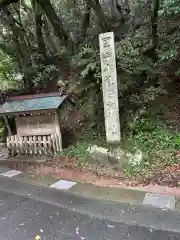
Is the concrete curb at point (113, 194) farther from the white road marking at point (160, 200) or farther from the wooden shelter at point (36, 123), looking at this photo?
the wooden shelter at point (36, 123)

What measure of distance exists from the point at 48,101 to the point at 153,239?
4589 millimetres

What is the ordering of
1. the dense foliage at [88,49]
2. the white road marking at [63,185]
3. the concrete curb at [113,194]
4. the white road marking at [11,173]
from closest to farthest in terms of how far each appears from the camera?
the concrete curb at [113,194]
the white road marking at [63,185]
the white road marking at [11,173]
the dense foliage at [88,49]

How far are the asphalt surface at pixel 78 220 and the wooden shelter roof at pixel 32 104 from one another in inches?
102

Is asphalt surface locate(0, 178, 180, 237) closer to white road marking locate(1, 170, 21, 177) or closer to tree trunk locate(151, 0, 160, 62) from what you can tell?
white road marking locate(1, 170, 21, 177)

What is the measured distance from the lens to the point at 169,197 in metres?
4.31

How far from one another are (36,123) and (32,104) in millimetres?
556

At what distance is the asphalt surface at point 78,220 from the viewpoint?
3449 millimetres

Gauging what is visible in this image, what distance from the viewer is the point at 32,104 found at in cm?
702

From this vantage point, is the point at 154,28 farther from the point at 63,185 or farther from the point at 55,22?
the point at 63,185

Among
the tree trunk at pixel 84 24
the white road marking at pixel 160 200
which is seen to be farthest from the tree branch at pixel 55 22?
the white road marking at pixel 160 200

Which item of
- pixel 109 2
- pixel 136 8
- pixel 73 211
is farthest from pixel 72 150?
pixel 109 2

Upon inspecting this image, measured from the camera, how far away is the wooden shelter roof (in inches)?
263

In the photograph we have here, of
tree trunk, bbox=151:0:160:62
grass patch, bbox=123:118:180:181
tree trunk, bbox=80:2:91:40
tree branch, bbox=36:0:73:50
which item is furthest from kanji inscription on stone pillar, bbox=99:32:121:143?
tree trunk, bbox=80:2:91:40

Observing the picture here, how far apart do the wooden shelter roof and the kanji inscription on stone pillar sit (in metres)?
1.48
